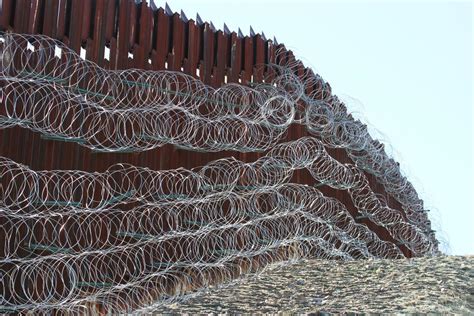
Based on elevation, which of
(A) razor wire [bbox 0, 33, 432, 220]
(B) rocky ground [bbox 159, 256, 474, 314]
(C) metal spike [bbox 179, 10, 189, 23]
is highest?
(C) metal spike [bbox 179, 10, 189, 23]

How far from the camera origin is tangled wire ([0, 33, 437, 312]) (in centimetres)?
642

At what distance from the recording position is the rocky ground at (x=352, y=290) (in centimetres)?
535

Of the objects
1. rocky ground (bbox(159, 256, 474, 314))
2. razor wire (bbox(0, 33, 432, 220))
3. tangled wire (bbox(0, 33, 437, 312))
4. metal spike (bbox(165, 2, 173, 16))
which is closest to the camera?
rocky ground (bbox(159, 256, 474, 314))

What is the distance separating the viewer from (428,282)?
613 centimetres

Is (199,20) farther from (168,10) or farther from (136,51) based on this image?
(136,51)

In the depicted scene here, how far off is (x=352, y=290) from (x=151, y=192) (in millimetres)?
2618

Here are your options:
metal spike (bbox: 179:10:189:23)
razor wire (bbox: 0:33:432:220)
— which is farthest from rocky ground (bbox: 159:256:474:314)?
metal spike (bbox: 179:10:189:23)

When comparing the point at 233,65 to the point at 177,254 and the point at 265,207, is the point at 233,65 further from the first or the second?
the point at 177,254

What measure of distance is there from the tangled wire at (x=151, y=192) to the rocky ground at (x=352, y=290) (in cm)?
67

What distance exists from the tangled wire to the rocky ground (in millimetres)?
669

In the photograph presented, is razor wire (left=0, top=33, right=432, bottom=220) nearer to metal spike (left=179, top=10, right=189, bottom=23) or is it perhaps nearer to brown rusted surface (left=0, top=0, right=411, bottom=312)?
brown rusted surface (left=0, top=0, right=411, bottom=312)

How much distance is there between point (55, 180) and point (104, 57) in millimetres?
1624

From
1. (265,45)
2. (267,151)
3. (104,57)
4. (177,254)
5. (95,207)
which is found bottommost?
(177,254)

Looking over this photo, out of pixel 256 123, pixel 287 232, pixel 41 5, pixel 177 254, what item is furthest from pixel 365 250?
pixel 41 5
